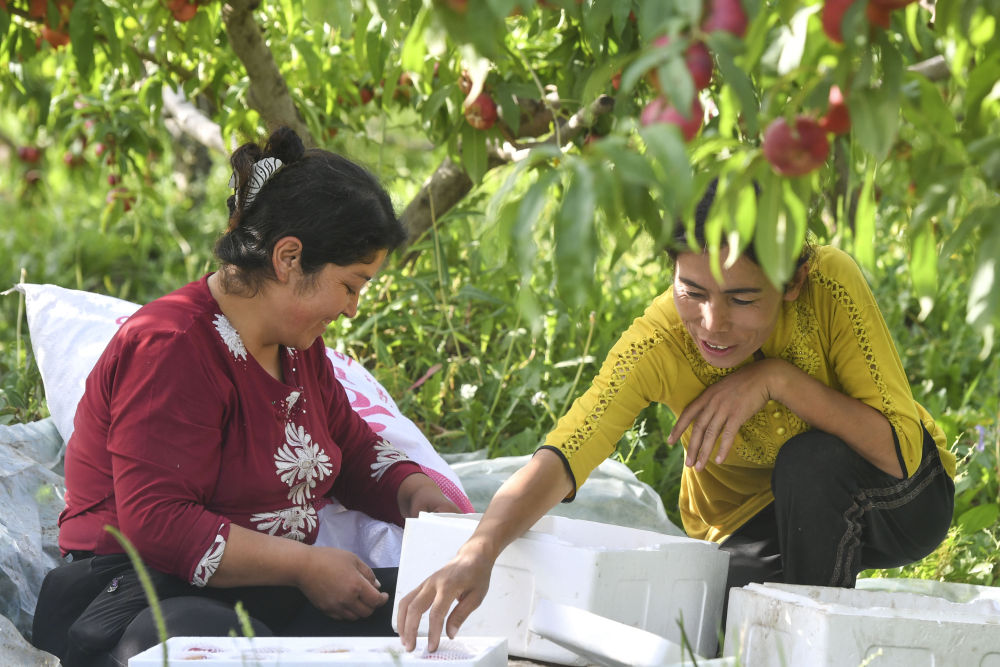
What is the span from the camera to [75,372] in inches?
87.1

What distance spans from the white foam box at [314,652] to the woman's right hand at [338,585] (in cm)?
29

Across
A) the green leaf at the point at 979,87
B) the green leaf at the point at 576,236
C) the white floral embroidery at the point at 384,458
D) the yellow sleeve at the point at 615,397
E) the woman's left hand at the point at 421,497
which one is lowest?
the woman's left hand at the point at 421,497

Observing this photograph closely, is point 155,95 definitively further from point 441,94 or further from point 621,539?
point 621,539

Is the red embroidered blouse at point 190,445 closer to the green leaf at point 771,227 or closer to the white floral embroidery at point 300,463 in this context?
the white floral embroidery at point 300,463

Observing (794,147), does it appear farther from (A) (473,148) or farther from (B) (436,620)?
(A) (473,148)

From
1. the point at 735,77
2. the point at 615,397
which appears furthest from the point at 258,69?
the point at 735,77

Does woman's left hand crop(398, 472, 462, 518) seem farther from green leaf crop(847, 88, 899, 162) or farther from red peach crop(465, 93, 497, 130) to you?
green leaf crop(847, 88, 899, 162)

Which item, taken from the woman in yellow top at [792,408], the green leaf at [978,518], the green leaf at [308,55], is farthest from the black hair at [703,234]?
the green leaf at [308,55]

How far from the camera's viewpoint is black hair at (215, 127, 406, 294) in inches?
67.7

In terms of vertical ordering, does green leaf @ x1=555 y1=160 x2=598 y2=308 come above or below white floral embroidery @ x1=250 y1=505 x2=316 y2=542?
above

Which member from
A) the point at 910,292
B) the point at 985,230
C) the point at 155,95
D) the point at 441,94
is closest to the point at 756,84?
the point at 985,230

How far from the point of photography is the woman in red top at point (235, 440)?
1.59 meters

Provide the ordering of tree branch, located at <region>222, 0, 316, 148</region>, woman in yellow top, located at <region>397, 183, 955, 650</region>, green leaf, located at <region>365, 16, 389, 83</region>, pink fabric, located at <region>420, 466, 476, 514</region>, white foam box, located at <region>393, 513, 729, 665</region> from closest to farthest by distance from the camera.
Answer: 1. white foam box, located at <region>393, 513, 729, 665</region>
2. woman in yellow top, located at <region>397, 183, 955, 650</region>
3. green leaf, located at <region>365, 16, 389, 83</region>
4. pink fabric, located at <region>420, 466, 476, 514</region>
5. tree branch, located at <region>222, 0, 316, 148</region>


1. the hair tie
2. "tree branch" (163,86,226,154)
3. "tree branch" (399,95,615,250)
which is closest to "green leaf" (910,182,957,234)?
the hair tie
